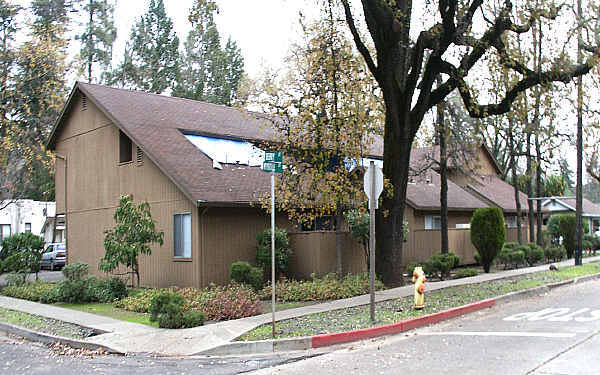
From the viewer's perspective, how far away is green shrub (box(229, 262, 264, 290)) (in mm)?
16641

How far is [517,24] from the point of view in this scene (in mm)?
16188

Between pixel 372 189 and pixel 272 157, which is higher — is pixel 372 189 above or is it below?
below

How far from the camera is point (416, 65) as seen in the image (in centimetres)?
1672

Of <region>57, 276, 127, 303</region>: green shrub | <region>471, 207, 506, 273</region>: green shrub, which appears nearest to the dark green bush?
<region>57, 276, 127, 303</region>: green shrub

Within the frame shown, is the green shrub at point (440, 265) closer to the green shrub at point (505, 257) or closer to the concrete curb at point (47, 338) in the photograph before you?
the green shrub at point (505, 257)

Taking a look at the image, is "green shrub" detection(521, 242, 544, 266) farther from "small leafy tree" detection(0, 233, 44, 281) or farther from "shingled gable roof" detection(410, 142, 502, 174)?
"small leafy tree" detection(0, 233, 44, 281)

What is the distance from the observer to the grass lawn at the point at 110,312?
43.6 feet

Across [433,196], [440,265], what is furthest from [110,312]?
[433,196]

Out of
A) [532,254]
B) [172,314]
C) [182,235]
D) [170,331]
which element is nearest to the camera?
[170,331]

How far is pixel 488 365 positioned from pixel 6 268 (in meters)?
17.7

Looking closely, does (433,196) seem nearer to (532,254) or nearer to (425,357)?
(532,254)

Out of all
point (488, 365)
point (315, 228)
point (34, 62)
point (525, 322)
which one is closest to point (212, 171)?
point (315, 228)

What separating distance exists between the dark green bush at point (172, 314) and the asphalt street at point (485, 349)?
3.68 meters

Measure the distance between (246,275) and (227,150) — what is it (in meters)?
6.09
